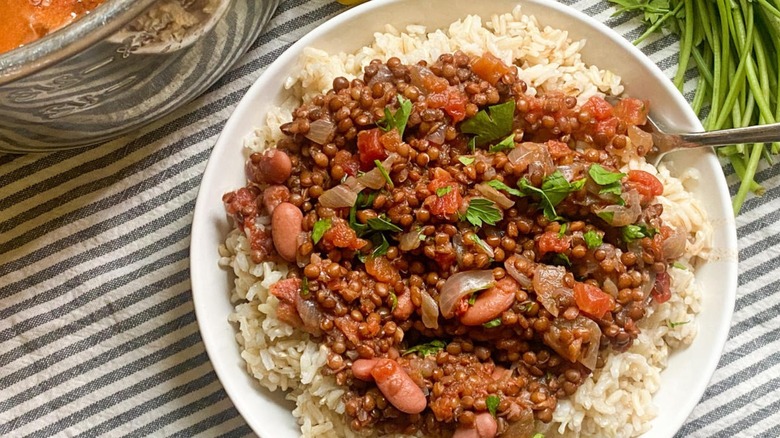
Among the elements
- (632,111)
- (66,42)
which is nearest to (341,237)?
(66,42)

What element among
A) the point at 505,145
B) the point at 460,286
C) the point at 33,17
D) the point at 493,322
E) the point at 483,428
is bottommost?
the point at 483,428

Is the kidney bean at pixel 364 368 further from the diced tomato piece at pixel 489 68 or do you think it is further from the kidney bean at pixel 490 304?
the diced tomato piece at pixel 489 68

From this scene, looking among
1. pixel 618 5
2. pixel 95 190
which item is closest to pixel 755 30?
pixel 618 5

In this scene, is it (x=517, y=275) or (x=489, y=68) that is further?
(x=489, y=68)

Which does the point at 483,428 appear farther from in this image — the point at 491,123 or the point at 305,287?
the point at 491,123

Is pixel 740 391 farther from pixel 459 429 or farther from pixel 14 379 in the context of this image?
pixel 14 379

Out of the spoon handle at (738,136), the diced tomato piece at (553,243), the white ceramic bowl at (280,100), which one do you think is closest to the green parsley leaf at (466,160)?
the diced tomato piece at (553,243)
